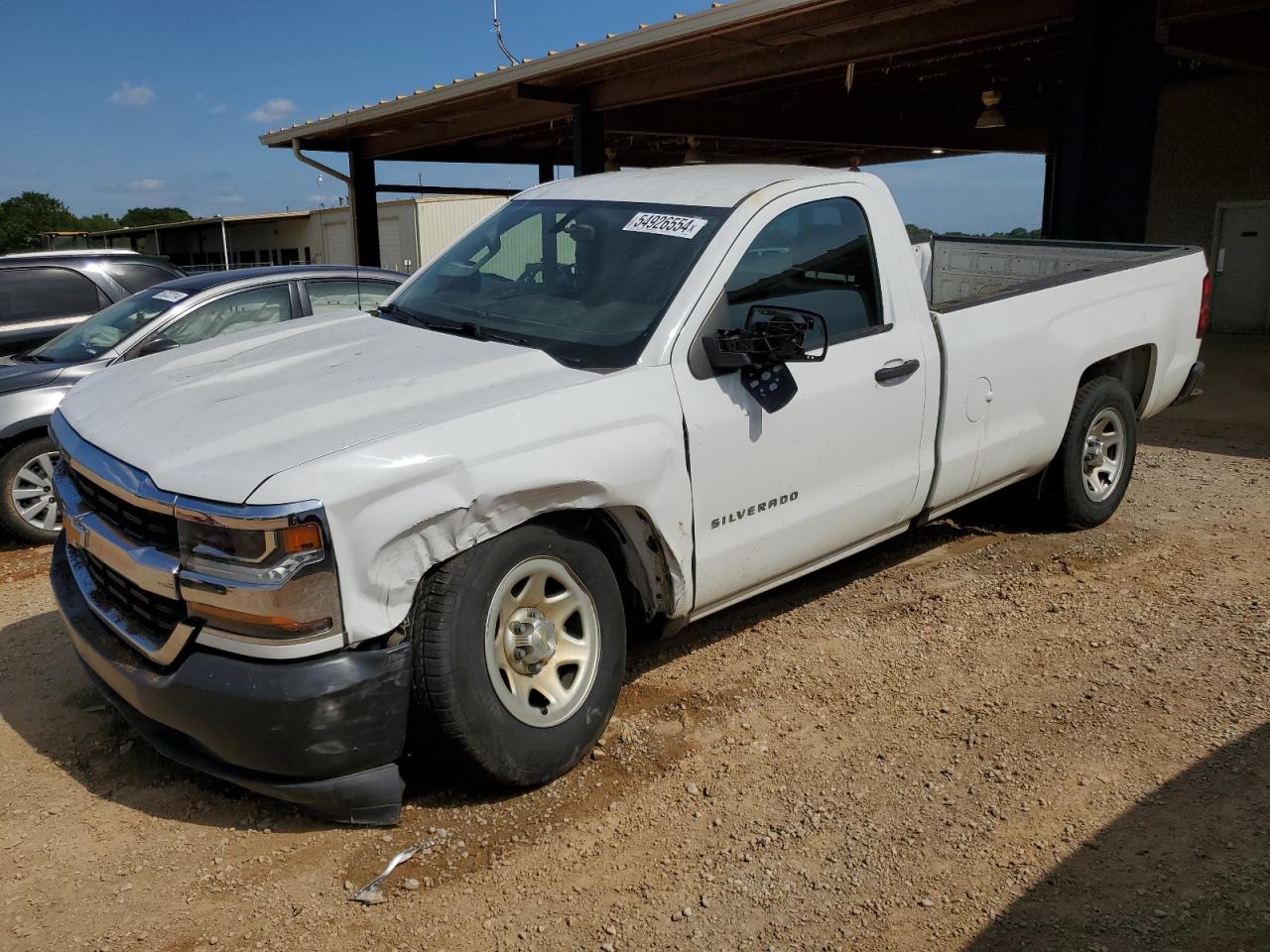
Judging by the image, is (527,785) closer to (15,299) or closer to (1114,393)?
(1114,393)

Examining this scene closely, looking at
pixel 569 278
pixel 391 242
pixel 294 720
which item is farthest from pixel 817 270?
pixel 391 242

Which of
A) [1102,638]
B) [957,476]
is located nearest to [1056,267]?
[957,476]

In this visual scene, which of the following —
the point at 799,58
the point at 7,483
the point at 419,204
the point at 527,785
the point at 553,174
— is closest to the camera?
the point at 527,785

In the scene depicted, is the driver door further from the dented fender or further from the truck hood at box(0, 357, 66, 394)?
the truck hood at box(0, 357, 66, 394)

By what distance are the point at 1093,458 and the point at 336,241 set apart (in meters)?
34.4

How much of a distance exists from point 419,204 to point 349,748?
31851 mm

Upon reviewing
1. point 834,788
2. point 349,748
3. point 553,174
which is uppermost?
point 553,174

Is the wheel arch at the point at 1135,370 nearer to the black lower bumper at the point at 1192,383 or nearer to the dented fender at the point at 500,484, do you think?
the black lower bumper at the point at 1192,383

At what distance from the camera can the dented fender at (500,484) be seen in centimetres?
278

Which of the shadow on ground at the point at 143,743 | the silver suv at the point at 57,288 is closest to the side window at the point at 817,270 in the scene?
the shadow on ground at the point at 143,743

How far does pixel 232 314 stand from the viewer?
6.87 meters

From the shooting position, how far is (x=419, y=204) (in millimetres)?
32750

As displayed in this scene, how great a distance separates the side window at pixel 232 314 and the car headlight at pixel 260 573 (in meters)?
4.15

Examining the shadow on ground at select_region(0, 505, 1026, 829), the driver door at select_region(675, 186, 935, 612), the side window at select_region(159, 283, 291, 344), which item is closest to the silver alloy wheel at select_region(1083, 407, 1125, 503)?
the shadow on ground at select_region(0, 505, 1026, 829)
